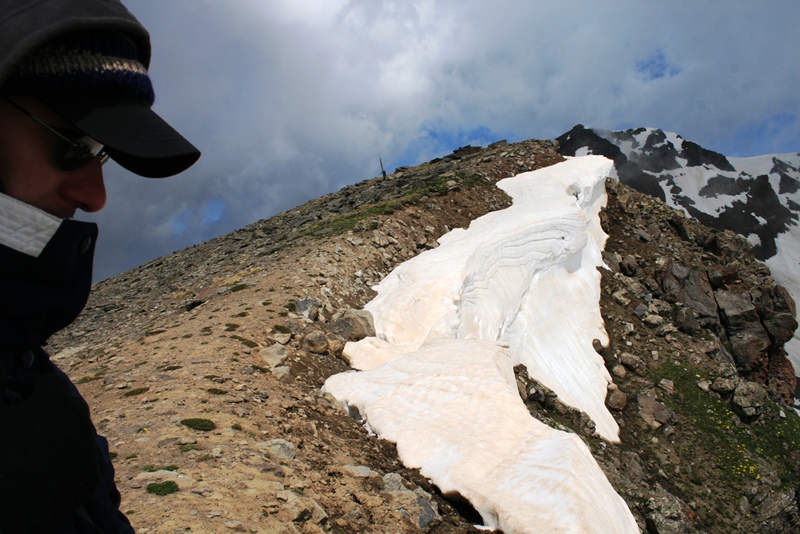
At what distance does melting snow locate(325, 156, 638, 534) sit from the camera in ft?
32.2

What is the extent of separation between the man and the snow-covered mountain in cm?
10584

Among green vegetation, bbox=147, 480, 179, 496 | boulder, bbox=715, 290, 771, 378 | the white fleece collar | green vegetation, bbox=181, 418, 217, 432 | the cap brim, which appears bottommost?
green vegetation, bbox=147, 480, 179, 496

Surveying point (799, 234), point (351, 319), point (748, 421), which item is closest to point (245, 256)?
point (351, 319)

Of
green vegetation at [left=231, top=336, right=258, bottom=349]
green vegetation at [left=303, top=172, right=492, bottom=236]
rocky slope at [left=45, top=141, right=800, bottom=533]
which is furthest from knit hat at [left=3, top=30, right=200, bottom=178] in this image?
green vegetation at [left=303, top=172, right=492, bottom=236]

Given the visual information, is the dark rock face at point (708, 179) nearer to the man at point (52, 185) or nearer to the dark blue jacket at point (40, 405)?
the man at point (52, 185)

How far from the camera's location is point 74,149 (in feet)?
6.68

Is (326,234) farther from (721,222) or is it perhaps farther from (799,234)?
(799,234)

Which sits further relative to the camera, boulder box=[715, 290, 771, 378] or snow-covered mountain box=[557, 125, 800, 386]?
snow-covered mountain box=[557, 125, 800, 386]

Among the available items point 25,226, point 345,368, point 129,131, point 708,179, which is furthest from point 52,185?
point 708,179

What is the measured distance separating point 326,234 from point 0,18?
2302 cm

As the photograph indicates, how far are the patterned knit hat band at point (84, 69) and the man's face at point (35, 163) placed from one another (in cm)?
11

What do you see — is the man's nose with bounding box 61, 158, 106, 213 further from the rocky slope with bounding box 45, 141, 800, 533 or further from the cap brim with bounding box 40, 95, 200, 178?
the rocky slope with bounding box 45, 141, 800, 533

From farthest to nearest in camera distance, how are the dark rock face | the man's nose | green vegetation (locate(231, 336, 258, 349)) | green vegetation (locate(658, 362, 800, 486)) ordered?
1. the dark rock face
2. green vegetation (locate(658, 362, 800, 486))
3. green vegetation (locate(231, 336, 258, 349))
4. the man's nose

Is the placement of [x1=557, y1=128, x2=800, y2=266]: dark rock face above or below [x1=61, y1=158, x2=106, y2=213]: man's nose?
above
